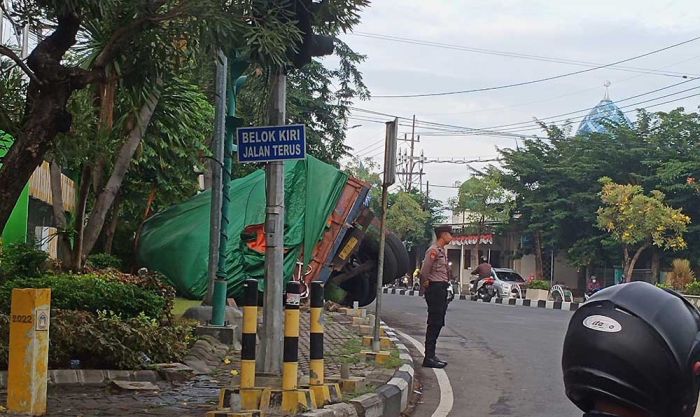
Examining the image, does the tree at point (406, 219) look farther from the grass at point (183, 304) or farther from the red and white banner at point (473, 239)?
the grass at point (183, 304)

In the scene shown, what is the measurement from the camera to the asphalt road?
26.5ft

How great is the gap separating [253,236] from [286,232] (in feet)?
2.23

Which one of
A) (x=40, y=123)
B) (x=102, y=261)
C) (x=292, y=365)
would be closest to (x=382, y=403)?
(x=292, y=365)

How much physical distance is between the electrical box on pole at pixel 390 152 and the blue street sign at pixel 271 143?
3.36 m

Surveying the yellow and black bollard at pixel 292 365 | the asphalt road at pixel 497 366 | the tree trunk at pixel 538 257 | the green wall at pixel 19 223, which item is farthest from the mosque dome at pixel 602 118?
the yellow and black bollard at pixel 292 365

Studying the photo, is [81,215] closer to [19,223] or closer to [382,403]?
[19,223]

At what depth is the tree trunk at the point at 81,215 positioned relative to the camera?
439 inches

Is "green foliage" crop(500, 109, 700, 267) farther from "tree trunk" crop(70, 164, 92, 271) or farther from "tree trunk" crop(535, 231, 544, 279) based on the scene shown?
"tree trunk" crop(70, 164, 92, 271)

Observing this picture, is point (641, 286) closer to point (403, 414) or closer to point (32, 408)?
point (32, 408)

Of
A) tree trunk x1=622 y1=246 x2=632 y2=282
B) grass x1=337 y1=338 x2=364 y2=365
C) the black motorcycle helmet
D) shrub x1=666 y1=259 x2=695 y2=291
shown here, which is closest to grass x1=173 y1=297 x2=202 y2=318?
grass x1=337 y1=338 x2=364 y2=365

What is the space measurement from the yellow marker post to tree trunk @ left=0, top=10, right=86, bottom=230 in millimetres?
718

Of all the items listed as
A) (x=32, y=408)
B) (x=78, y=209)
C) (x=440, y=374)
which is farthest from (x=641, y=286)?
(x=78, y=209)

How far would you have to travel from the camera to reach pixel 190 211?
16438mm

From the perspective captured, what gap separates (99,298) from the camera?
370 inches
